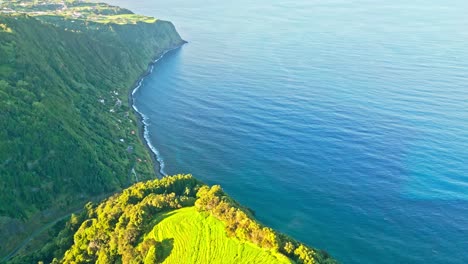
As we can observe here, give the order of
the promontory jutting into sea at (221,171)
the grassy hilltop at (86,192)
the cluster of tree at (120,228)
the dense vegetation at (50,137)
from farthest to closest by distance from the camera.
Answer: the dense vegetation at (50,137) < the promontory jutting into sea at (221,171) < the cluster of tree at (120,228) < the grassy hilltop at (86,192)

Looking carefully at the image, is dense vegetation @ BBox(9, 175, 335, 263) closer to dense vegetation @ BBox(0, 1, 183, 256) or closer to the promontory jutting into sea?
the promontory jutting into sea

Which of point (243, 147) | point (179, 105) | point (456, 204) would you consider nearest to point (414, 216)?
point (456, 204)

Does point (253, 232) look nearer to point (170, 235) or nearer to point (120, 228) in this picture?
point (170, 235)

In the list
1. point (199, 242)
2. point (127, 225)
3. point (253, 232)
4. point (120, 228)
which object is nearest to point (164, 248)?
point (199, 242)

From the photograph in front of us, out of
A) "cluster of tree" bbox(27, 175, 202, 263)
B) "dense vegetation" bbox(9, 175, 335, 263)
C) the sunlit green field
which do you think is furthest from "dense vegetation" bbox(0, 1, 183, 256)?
the sunlit green field

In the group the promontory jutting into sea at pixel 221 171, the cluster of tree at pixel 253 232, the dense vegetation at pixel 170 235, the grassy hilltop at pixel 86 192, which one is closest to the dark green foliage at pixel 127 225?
the dense vegetation at pixel 170 235

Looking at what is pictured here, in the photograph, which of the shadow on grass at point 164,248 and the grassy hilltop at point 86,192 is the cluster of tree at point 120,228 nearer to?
the grassy hilltop at point 86,192

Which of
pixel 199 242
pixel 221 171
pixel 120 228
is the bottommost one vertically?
pixel 120 228
